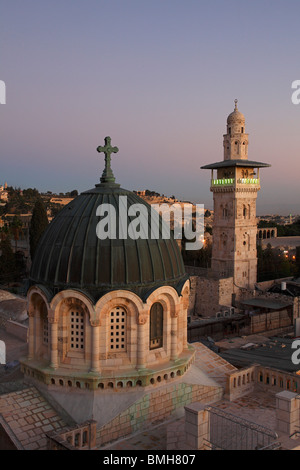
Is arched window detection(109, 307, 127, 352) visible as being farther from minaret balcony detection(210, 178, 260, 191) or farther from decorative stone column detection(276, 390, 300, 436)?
minaret balcony detection(210, 178, 260, 191)

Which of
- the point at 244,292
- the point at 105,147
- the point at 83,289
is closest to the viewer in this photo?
the point at 83,289

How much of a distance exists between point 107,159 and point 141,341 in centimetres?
589

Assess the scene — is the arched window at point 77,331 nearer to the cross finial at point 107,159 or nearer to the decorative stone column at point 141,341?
the decorative stone column at point 141,341

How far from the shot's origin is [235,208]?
46750mm

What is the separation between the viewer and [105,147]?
A: 1466 cm

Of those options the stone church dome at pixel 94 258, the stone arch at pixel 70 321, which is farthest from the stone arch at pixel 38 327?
the stone arch at pixel 70 321

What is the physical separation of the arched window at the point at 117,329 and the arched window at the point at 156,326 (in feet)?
3.14

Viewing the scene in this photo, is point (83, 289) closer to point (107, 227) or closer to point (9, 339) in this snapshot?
point (107, 227)

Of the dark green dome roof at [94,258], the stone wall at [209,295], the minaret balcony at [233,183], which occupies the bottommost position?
the stone wall at [209,295]

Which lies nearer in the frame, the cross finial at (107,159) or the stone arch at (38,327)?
the stone arch at (38,327)

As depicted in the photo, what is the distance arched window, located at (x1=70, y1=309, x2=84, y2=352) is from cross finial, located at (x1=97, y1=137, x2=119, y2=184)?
4.48 m

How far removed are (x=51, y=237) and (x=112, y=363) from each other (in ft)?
13.5

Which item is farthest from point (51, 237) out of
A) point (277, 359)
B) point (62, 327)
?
point (277, 359)

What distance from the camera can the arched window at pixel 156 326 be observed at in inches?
532
